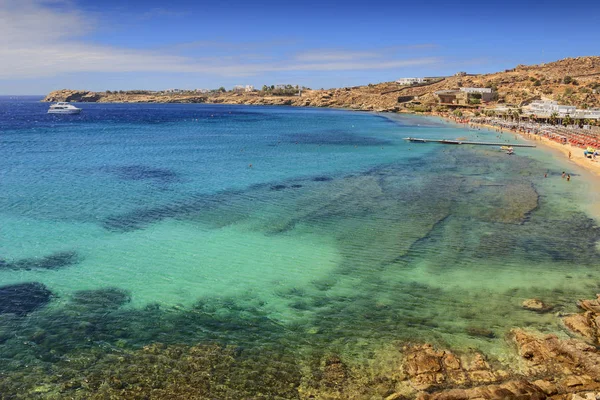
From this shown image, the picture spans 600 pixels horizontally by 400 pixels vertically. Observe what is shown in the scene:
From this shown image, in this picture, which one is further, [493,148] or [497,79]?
[497,79]

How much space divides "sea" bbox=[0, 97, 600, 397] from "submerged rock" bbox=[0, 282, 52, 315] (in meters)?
0.07

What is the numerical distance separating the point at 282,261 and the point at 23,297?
404 inches

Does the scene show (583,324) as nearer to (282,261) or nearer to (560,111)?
(282,261)

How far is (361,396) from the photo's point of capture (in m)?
11.1

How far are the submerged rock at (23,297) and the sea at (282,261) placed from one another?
73 millimetres

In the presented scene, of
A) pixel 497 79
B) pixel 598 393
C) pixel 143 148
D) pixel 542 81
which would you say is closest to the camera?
pixel 598 393

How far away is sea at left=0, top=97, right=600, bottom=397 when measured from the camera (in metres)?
13.6

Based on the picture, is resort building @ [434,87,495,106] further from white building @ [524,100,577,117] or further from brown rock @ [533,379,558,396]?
brown rock @ [533,379,558,396]

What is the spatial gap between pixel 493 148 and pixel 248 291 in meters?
53.0

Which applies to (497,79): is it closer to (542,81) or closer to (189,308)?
(542,81)

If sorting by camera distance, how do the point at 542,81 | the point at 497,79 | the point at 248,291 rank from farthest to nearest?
1. the point at 497,79
2. the point at 542,81
3. the point at 248,291

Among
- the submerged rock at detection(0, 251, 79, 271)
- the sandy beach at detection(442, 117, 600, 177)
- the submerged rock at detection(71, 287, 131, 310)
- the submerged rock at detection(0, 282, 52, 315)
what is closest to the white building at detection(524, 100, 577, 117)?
the sandy beach at detection(442, 117, 600, 177)

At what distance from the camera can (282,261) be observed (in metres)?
19.5

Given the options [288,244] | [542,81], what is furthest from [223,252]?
[542,81]
